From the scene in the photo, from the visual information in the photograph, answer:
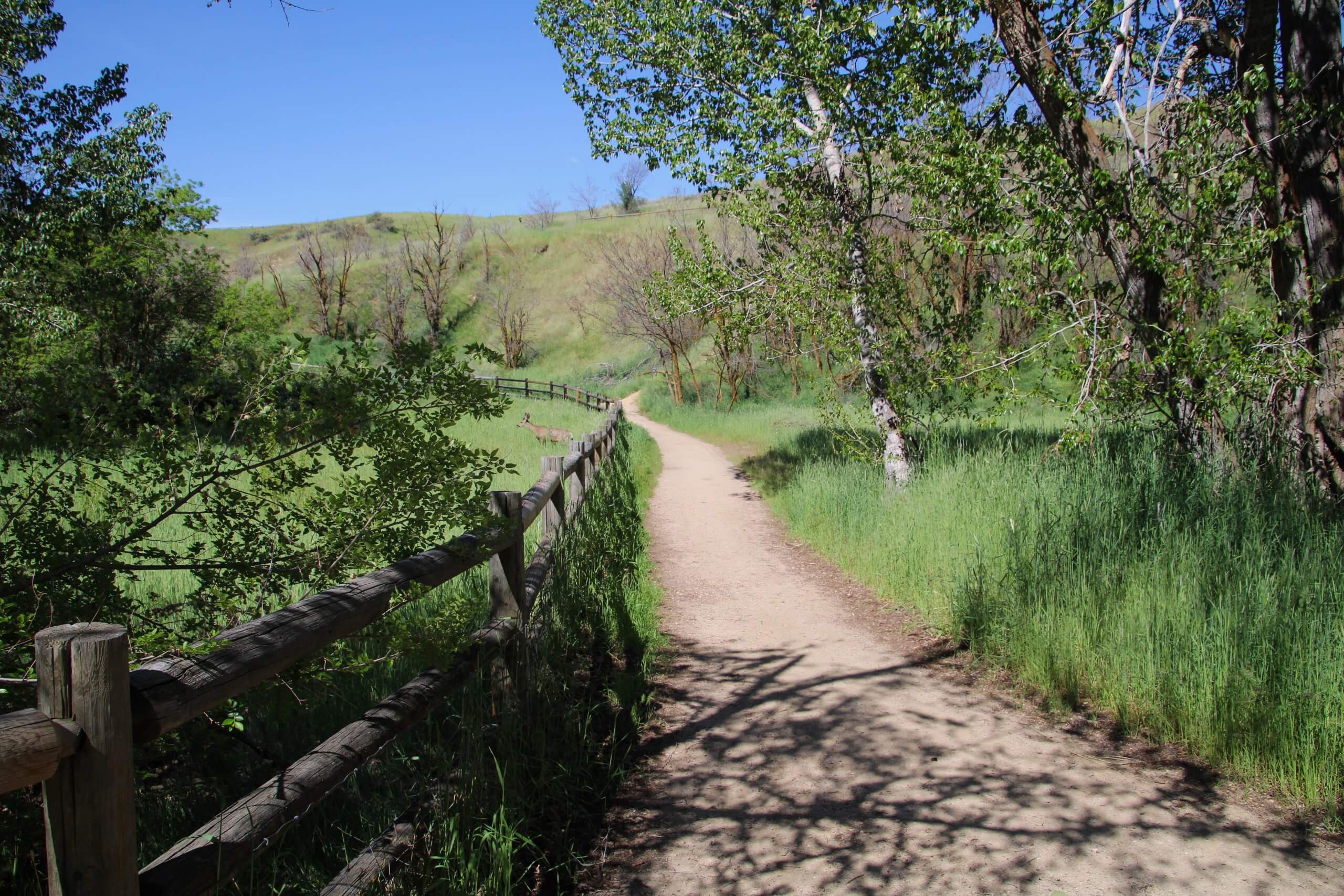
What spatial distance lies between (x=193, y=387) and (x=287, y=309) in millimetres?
1960

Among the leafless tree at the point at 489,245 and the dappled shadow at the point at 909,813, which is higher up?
the leafless tree at the point at 489,245

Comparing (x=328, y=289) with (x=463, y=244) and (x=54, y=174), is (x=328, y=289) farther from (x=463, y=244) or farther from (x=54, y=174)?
(x=54, y=174)

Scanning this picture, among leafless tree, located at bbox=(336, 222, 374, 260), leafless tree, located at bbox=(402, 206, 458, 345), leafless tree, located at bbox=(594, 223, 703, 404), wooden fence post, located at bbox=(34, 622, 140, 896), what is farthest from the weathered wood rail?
leafless tree, located at bbox=(336, 222, 374, 260)

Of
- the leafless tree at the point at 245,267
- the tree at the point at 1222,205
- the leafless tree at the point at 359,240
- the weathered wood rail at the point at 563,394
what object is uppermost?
the leafless tree at the point at 359,240

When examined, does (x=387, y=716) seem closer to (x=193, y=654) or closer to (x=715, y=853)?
(x=193, y=654)

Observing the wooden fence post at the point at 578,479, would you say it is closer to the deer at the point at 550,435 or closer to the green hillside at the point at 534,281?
the deer at the point at 550,435

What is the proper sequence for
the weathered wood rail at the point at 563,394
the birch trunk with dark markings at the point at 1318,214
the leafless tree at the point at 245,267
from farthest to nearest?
the leafless tree at the point at 245,267
the weathered wood rail at the point at 563,394
the birch trunk with dark markings at the point at 1318,214

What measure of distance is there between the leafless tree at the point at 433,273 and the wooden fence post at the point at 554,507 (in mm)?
48112

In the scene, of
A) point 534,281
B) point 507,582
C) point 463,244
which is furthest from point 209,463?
point 463,244

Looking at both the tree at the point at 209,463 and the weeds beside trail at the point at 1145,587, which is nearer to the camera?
the tree at the point at 209,463

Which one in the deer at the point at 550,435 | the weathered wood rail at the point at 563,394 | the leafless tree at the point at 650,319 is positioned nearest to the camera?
the deer at the point at 550,435

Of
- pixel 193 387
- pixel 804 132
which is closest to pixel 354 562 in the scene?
pixel 193 387

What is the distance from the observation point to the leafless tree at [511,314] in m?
58.2

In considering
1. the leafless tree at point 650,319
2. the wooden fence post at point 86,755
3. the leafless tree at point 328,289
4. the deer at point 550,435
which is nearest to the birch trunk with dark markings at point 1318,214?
the wooden fence post at point 86,755
